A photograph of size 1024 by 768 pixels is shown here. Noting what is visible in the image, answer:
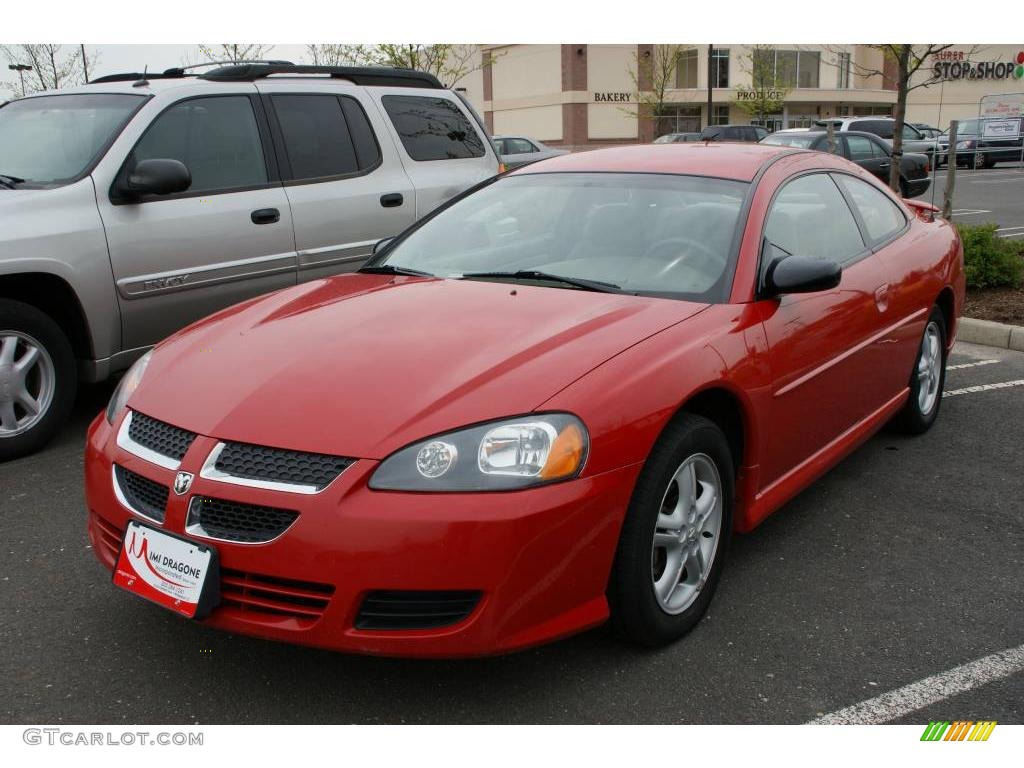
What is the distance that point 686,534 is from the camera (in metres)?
3.21

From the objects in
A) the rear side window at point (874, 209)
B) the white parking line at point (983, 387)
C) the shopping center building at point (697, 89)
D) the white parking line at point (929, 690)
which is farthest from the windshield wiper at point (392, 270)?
the shopping center building at point (697, 89)

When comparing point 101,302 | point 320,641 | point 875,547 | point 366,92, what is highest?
point 366,92

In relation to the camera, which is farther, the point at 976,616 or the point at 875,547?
the point at 875,547

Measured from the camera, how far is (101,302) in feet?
17.0

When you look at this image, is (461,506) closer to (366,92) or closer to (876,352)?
(876,352)

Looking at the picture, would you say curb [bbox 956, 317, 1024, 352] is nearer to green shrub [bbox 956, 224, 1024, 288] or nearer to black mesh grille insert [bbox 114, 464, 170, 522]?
green shrub [bbox 956, 224, 1024, 288]

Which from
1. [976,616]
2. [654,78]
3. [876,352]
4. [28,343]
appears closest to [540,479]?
[976,616]

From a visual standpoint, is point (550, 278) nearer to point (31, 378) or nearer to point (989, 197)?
point (31, 378)

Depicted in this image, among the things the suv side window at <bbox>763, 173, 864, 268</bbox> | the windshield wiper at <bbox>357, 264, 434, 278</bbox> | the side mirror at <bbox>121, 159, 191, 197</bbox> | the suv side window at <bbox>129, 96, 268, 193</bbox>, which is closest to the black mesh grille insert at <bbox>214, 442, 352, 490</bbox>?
the windshield wiper at <bbox>357, 264, 434, 278</bbox>

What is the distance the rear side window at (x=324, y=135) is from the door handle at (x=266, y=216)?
330 mm

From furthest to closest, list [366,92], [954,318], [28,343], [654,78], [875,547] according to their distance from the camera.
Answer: [654,78] → [366,92] → [954,318] → [28,343] → [875,547]

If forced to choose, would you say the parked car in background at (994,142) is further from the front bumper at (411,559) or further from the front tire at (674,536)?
the front bumper at (411,559)

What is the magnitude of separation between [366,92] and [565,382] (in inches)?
174

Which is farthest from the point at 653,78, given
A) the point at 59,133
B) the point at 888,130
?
the point at 59,133
